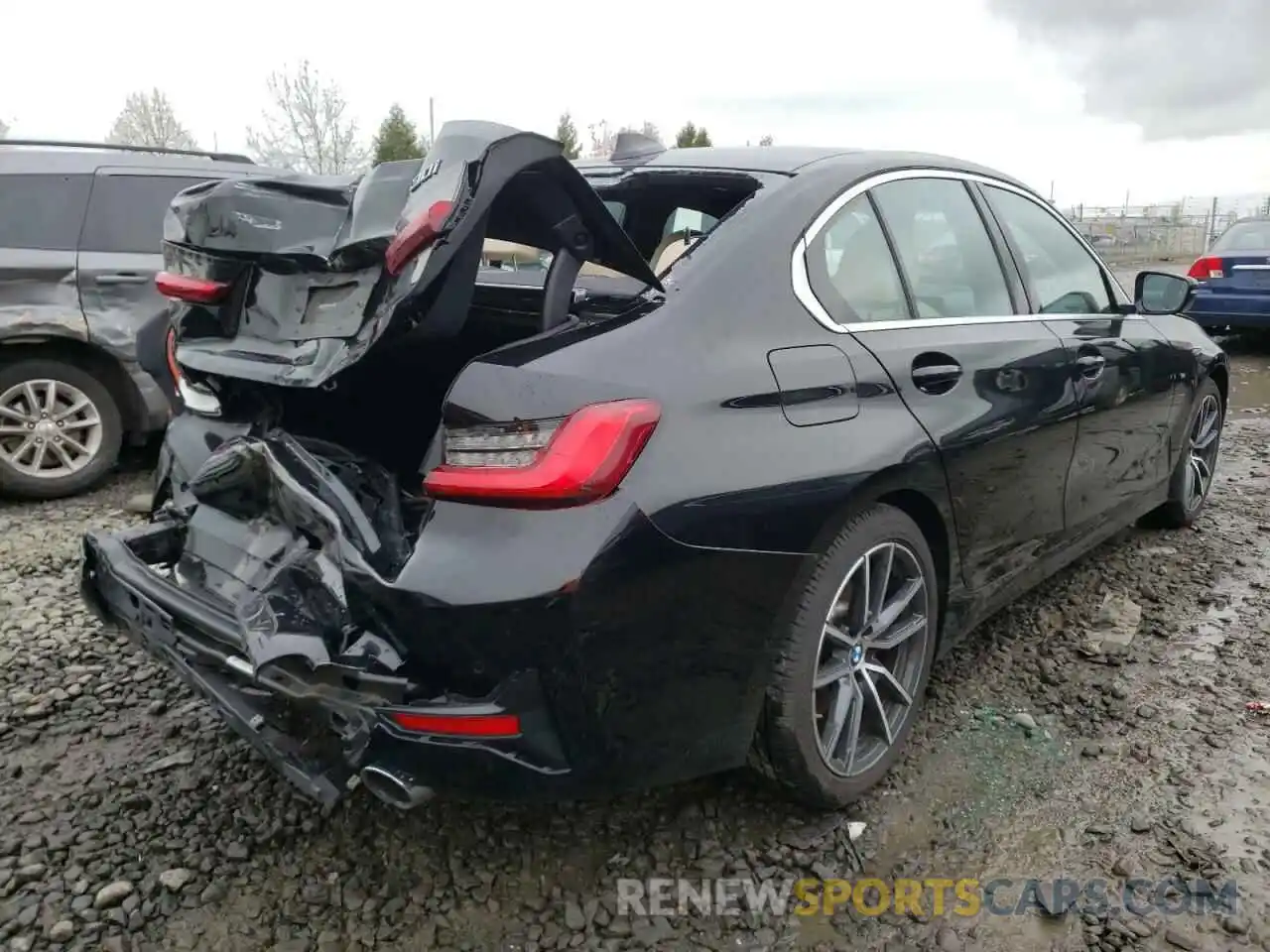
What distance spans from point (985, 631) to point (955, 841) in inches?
51.3

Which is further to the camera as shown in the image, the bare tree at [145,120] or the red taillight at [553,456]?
the bare tree at [145,120]

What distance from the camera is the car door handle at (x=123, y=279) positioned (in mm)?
5047

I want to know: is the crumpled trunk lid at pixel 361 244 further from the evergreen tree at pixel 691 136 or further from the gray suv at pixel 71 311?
the evergreen tree at pixel 691 136

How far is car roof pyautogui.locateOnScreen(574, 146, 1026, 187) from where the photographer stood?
2533 millimetres

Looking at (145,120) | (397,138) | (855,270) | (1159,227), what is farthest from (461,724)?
(145,120)

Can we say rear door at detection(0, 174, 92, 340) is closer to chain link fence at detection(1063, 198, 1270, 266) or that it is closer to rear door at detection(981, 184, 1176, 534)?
rear door at detection(981, 184, 1176, 534)

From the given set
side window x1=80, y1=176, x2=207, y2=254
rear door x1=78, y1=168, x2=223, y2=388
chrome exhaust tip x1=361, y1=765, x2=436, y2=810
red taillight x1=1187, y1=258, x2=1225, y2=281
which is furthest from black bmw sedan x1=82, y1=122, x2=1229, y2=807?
red taillight x1=1187, y1=258, x2=1225, y2=281

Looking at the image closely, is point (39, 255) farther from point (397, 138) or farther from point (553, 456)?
point (397, 138)

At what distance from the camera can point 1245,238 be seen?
9.98 m

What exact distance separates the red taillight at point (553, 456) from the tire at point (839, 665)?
0.58 meters

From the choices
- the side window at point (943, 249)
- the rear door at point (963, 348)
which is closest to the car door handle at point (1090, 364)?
the rear door at point (963, 348)

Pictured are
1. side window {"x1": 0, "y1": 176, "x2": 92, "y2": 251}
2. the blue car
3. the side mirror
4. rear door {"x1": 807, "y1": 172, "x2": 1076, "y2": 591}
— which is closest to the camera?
rear door {"x1": 807, "y1": 172, "x2": 1076, "y2": 591}

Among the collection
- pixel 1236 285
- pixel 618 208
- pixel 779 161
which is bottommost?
pixel 1236 285

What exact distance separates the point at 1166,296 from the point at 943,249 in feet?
5.28
